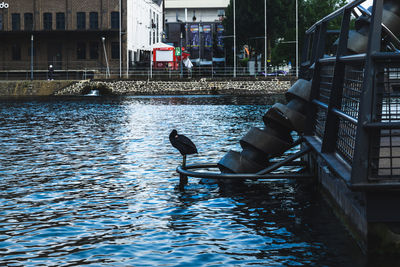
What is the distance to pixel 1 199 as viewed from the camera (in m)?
10.2

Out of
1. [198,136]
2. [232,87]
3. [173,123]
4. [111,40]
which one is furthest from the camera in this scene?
[111,40]

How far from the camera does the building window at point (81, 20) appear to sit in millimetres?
73812

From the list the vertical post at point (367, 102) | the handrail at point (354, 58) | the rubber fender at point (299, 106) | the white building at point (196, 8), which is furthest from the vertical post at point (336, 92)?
the white building at point (196, 8)

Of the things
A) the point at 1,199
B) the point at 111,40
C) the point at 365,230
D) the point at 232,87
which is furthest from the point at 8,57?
the point at 365,230

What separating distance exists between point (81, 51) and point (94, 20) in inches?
132

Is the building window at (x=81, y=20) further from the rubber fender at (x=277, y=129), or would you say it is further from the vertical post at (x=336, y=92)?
the vertical post at (x=336, y=92)

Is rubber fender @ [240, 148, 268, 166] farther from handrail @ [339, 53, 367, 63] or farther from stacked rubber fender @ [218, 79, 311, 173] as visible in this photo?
handrail @ [339, 53, 367, 63]

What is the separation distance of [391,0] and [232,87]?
57540 mm

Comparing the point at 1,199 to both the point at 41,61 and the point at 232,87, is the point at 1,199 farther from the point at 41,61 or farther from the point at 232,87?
the point at 41,61

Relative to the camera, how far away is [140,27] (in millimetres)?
80938

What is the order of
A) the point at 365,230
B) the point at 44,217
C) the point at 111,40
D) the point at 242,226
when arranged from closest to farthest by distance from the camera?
1. the point at 365,230
2. the point at 242,226
3. the point at 44,217
4. the point at 111,40

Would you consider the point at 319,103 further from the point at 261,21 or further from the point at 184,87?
the point at 261,21

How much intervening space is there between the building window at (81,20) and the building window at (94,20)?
700 mm

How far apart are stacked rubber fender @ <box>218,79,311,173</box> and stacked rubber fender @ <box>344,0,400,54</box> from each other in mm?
1314
